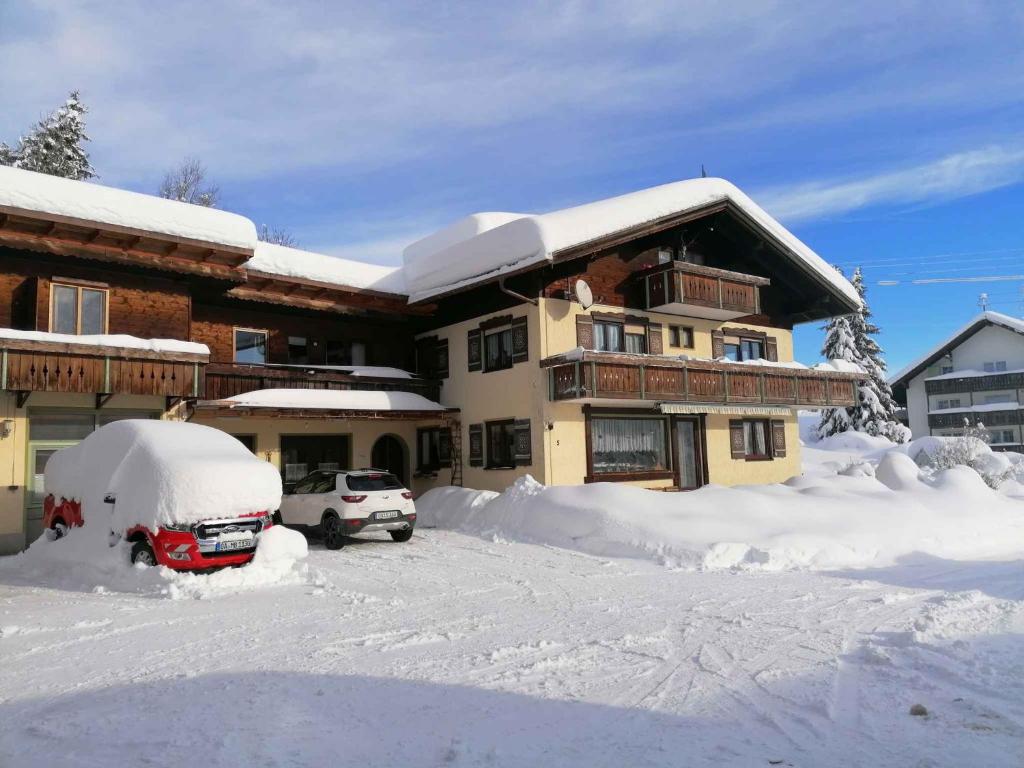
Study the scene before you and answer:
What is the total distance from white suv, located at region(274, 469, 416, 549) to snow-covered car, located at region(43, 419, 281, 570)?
2.85 m

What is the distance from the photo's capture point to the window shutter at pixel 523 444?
19.7m

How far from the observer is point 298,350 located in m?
21.5

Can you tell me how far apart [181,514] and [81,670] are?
4194 mm

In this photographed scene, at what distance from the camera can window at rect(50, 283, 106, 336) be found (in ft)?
53.0

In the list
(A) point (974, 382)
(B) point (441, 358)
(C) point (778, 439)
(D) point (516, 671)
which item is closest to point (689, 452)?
(C) point (778, 439)

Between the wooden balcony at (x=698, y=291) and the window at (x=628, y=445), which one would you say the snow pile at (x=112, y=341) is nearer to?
the window at (x=628, y=445)

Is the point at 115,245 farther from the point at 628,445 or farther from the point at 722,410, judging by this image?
the point at 722,410

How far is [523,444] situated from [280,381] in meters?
6.37

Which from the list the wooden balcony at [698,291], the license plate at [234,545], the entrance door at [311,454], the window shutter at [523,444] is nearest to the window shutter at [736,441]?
the wooden balcony at [698,291]

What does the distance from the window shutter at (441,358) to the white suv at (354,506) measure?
23.6 ft

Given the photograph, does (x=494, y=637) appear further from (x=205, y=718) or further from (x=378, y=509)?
(x=378, y=509)

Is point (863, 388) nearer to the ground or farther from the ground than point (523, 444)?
farther from the ground

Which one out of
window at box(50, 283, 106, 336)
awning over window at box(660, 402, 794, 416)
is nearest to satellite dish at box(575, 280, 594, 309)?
awning over window at box(660, 402, 794, 416)

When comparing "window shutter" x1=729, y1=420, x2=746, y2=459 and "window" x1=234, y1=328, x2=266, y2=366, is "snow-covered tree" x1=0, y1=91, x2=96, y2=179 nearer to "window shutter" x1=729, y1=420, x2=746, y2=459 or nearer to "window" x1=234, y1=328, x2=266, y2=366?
"window" x1=234, y1=328, x2=266, y2=366
